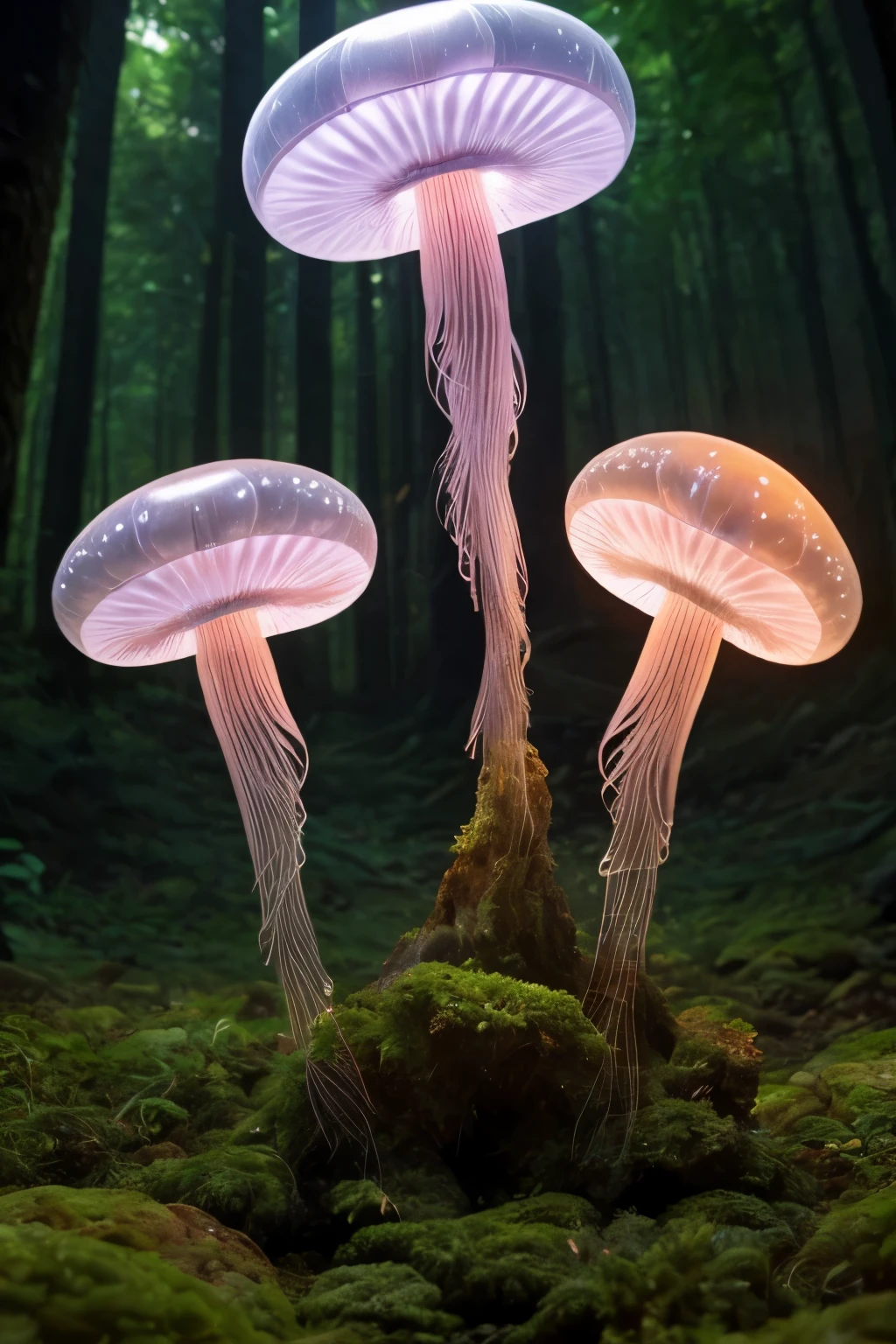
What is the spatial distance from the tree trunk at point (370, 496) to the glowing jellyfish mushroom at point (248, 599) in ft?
11.3

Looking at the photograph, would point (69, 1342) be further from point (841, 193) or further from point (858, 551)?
point (841, 193)

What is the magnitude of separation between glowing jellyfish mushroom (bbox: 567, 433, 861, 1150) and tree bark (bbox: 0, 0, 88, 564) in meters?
2.66

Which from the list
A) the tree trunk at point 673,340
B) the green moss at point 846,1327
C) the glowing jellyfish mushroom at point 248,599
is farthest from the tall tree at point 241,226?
the green moss at point 846,1327

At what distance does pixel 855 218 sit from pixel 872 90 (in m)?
0.82

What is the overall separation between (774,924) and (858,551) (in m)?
2.82

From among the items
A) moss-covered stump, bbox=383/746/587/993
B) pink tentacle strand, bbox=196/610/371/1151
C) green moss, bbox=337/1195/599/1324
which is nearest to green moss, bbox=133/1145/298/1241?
green moss, bbox=337/1195/599/1324

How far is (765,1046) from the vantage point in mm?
4059

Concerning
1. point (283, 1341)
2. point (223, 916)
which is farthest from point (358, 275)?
point (283, 1341)

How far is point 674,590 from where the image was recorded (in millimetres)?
2932

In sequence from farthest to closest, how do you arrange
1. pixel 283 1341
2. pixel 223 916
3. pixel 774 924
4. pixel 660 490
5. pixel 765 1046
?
pixel 223 916 → pixel 774 924 → pixel 765 1046 → pixel 660 490 → pixel 283 1341

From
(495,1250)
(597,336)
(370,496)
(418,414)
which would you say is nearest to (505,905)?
(495,1250)

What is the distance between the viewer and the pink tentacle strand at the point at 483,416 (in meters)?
3.04

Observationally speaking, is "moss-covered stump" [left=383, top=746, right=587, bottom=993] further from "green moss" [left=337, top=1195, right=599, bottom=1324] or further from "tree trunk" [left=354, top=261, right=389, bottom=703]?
"tree trunk" [left=354, top=261, right=389, bottom=703]

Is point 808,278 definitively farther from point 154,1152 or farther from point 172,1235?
point 172,1235
